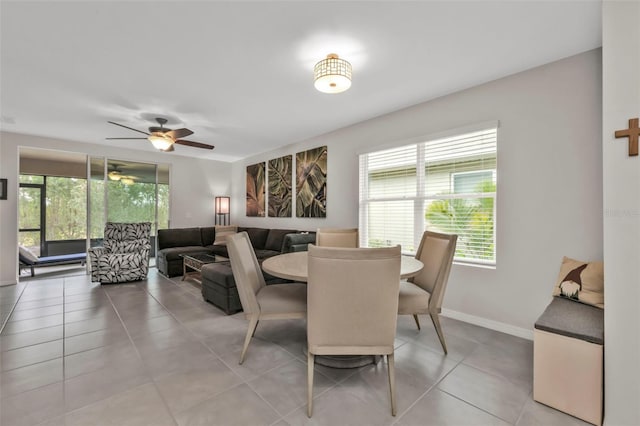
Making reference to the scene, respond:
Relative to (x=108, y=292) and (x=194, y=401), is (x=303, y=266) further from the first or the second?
(x=108, y=292)

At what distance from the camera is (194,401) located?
168 cm

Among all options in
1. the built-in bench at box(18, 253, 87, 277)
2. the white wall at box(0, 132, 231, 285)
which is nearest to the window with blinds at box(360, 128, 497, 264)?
the white wall at box(0, 132, 231, 285)

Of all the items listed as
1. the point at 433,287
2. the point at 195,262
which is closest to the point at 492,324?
the point at 433,287

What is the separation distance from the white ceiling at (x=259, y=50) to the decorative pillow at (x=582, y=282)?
176 cm

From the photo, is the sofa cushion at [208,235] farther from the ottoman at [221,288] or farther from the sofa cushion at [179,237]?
the ottoman at [221,288]

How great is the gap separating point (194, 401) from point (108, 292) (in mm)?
3270

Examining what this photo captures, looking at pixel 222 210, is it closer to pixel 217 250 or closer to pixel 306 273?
pixel 217 250

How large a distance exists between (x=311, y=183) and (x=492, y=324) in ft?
10.7

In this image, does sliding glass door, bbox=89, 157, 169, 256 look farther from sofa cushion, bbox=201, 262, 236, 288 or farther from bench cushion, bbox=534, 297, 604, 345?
bench cushion, bbox=534, 297, 604, 345

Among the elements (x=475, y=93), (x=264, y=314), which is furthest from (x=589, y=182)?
(x=264, y=314)

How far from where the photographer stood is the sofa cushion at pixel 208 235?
6.16 meters

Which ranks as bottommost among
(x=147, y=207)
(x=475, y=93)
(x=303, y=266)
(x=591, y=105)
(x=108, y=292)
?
(x=108, y=292)

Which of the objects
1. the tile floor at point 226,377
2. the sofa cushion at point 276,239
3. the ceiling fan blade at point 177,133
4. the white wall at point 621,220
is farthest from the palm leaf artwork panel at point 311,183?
the white wall at point 621,220

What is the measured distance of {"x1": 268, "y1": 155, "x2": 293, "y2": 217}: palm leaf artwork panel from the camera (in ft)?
17.8
